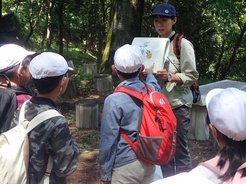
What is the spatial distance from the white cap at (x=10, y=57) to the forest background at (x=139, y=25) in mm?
5587

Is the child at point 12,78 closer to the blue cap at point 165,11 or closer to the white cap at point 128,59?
the white cap at point 128,59

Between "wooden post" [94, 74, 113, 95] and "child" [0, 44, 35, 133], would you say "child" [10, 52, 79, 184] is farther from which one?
"wooden post" [94, 74, 113, 95]

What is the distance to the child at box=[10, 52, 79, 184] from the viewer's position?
1.98 meters

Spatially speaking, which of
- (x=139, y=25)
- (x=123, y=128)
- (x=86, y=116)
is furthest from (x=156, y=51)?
(x=139, y=25)

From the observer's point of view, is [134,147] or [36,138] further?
[134,147]

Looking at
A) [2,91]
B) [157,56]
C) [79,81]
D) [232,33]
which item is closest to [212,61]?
[232,33]

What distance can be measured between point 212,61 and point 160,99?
13.2m

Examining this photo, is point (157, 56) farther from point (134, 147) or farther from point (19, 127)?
point (19, 127)

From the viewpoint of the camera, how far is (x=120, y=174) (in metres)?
2.39

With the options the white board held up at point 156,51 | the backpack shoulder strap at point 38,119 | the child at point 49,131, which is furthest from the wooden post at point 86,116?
the backpack shoulder strap at point 38,119

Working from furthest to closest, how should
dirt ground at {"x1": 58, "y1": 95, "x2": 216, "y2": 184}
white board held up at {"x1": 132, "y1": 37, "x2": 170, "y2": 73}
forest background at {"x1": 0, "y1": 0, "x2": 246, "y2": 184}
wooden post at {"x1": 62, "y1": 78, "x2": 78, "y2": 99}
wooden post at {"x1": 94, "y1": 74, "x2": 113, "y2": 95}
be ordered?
wooden post at {"x1": 94, "y1": 74, "x2": 113, "y2": 95} < wooden post at {"x1": 62, "y1": 78, "x2": 78, "y2": 99} < forest background at {"x1": 0, "y1": 0, "x2": 246, "y2": 184} < dirt ground at {"x1": 58, "y1": 95, "x2": 216, "y2": 184} < white board held up at {"x1": 132, "y1": 37, "x2": 170, "y2": 73}

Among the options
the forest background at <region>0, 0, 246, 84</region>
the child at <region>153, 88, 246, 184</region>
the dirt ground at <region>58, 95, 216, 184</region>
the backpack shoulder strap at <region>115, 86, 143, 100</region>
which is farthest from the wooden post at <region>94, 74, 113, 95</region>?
the child at <region>153, 88, 246, 184</region>

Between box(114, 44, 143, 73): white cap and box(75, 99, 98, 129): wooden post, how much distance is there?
10.6ft

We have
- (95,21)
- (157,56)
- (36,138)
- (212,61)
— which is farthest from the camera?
(95,21)
